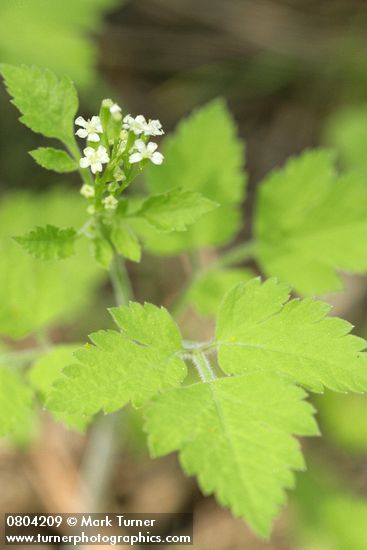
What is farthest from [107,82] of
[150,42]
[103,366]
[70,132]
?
[103,366]

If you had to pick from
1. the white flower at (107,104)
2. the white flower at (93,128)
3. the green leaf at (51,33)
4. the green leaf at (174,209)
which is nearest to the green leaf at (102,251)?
the green leaf at (174,209)

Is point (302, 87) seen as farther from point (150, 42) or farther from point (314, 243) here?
point (314, 243)

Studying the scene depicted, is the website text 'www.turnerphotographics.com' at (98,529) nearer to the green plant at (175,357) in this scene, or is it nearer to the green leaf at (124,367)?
the green plant at (175,357)

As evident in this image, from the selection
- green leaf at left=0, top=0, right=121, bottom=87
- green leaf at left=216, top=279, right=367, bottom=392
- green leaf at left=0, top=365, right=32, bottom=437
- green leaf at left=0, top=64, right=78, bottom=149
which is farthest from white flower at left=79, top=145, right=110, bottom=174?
green leaf at left=0, top=0, right=121, bottom=87

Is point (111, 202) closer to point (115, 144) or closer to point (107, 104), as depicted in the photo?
point (115, 144)

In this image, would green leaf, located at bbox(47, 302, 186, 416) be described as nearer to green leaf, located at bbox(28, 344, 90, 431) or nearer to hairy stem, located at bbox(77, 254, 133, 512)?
green leaf, located at bbox(28, 344, 90, 431)

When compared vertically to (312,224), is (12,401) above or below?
below

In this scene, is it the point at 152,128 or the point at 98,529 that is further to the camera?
the point at 98,529

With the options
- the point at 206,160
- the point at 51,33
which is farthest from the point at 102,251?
the point at 51,33
